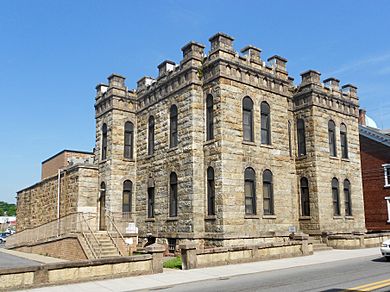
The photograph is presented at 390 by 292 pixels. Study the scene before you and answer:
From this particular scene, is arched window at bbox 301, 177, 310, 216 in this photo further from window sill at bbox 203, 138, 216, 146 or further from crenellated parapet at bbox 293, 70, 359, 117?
window sill at bbox 203, 138, 216, 146

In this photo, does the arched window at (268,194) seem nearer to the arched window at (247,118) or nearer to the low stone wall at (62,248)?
the arched window at (247,118)

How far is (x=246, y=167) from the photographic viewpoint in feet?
66.8

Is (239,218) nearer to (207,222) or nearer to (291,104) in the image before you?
(207,222)

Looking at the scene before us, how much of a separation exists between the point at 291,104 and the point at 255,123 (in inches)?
211

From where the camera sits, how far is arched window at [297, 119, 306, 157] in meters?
25.0

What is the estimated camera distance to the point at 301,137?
2519cm

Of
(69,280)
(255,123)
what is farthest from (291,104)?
(69,280)

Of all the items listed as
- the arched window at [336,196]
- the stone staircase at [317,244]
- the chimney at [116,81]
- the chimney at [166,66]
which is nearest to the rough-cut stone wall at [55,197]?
the chimney at [116,81]

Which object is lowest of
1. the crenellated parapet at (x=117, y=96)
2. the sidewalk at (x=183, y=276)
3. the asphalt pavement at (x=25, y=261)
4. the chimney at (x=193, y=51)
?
the asphalt pavement at (x=25, y=261)

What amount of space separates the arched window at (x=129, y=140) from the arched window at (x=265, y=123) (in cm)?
868

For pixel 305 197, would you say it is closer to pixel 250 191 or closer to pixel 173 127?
pixel 250 191

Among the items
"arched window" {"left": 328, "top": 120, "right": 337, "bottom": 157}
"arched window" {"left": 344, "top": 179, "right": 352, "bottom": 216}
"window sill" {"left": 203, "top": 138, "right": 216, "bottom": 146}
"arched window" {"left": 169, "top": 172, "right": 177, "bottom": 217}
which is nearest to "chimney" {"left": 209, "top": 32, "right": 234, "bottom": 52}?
"window sill" {"left": 203, "top": 138, "right": 216, "bottom": 146}

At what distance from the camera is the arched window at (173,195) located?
70.7ft

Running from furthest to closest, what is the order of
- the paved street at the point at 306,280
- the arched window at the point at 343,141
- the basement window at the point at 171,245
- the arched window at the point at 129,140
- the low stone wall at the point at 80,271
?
the arched window at the point at 343,141 < the arched window at the point at 129,140 < the basement window at the point at 171,245 < the low stone wall at the point at 80,271 < the paved street at the point at 306,280
